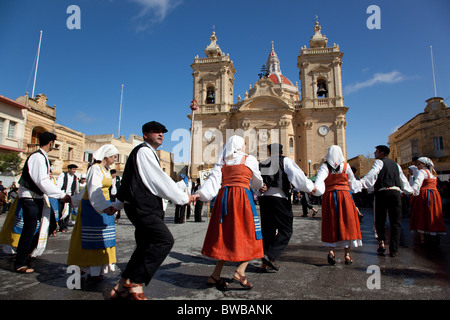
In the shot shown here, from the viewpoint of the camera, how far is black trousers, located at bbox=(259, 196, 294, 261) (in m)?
3.93

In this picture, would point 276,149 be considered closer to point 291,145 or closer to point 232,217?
point 232,217

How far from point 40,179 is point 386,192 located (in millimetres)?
5533

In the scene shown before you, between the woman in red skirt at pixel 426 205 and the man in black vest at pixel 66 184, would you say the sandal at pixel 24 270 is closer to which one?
the man in black vest at pixel 66 184

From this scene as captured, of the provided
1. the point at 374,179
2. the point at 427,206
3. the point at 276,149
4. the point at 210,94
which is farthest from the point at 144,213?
the point at 210,94

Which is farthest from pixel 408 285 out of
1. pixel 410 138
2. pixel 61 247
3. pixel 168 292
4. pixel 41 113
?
pixel 410 138

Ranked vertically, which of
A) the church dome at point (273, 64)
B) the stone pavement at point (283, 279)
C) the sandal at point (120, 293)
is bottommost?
the stone pavement at point (283, 279)

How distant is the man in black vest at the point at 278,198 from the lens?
3.96 meters

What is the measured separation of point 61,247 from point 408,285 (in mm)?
5876

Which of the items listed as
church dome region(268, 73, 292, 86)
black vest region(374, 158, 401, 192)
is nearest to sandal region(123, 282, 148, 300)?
black vest region(374, 158, 401, 192)

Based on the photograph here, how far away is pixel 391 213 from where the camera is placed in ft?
16.0

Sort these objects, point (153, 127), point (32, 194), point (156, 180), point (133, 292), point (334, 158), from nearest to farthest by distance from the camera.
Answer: point (133, 292), point (156, 180), point (153, 127), point (32, 194), point (334, 158)

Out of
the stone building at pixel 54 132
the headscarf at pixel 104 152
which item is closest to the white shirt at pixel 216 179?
the headscarf at pixel 104 152

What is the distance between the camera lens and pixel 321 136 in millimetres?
31734

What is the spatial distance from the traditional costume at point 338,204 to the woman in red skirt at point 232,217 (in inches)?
54.5
